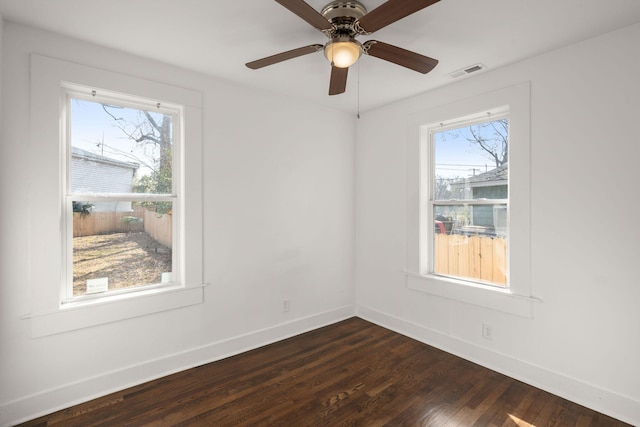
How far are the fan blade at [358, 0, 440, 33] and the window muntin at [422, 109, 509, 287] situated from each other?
166 cm

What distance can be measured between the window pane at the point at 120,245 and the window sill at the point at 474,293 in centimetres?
247

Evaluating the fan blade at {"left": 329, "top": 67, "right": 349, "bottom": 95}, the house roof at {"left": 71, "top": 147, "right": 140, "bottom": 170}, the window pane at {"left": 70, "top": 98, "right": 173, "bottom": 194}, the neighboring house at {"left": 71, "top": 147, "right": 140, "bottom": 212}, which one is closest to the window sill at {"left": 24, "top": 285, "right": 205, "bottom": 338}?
the neighboring house at {"left": 71, "top": 147, "right": 140, "bottom": 212}

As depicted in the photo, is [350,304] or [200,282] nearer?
[200,282]

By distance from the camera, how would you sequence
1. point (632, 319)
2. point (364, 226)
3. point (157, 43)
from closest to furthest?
1. point (632, 319)
2. point (157, 43)
3. point (364, 226)

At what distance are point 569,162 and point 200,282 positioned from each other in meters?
3.12

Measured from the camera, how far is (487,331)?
2.83 m

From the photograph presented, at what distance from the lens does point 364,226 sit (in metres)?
3.99

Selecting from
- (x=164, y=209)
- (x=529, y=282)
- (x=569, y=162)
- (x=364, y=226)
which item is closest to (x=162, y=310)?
(x=164, y=209)

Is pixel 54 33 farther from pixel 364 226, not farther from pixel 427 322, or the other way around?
pixel 427 322

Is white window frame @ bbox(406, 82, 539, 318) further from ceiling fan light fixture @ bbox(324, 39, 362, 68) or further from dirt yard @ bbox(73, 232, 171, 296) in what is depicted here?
dirt yard @ bbox(73, 232, 171, 296)

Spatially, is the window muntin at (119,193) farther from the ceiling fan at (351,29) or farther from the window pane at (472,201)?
the window pane at (472,201)

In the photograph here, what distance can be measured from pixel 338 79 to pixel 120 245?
213cm

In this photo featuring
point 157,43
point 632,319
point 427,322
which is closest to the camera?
point 632,319

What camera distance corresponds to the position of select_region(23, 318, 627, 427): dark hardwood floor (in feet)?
6.89
